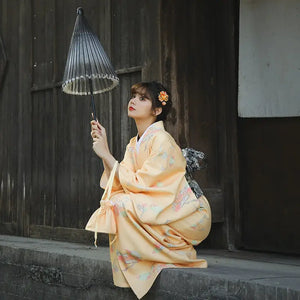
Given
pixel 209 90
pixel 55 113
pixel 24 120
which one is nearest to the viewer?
pixel 209 90

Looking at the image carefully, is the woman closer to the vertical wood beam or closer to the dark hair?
the dark hair

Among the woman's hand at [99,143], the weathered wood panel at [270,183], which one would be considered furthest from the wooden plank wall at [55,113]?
the woman's hand at [99,143]

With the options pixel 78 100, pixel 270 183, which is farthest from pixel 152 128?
pixel 78 100

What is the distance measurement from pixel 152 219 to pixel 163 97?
1.06 metres

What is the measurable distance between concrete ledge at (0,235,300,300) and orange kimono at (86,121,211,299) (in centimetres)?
19

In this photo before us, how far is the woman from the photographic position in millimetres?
4637

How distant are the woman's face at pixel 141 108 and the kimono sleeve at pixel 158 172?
28cm

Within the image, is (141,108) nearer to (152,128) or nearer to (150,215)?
(152,128)

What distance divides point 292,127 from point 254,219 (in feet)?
3.45

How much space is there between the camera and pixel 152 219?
4.58 m

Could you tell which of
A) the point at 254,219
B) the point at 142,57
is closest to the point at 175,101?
the point at 142,57

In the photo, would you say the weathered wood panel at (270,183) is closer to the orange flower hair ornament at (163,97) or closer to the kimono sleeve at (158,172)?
the orange flower hair ornament at (163,97)

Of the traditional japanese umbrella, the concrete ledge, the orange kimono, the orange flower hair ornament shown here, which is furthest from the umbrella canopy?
the concrete ledge

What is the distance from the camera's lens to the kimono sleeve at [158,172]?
468 cm
